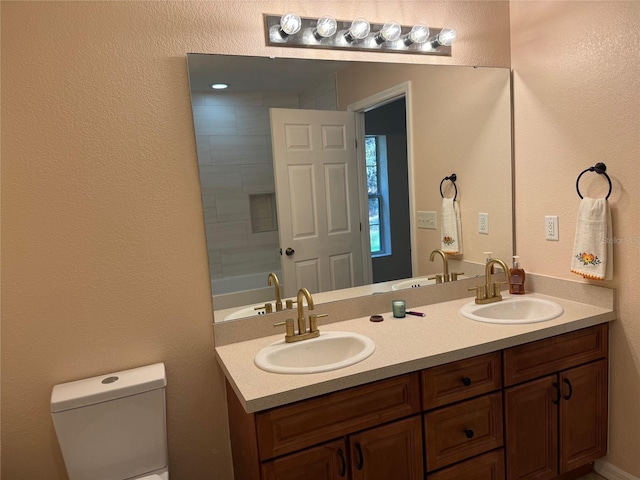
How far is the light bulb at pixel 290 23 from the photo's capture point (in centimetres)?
181

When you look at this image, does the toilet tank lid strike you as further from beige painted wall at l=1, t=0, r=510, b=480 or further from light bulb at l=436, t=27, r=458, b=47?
light bulb at l=436, t=27, r=458, b=47

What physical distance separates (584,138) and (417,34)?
34.7 inches

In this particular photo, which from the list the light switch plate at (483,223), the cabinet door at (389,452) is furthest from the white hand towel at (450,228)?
the cabinet door at (389,452)

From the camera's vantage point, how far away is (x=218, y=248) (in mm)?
1844

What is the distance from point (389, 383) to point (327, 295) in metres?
0.58

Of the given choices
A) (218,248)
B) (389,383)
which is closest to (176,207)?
(218,248)

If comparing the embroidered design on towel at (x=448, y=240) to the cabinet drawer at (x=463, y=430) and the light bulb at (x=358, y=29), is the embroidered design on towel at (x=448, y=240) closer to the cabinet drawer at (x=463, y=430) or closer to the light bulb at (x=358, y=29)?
the cabinet drawer at (x=463, y=430)

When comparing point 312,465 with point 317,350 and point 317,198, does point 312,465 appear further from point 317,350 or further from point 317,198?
point 317,198

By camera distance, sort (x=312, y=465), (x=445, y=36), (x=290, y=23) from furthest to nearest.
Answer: (x=445, y=36) → (x=290, y=23) → (x=312, y=465)

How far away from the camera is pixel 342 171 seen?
209 cm

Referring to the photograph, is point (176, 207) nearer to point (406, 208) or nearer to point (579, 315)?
point (406, 208)

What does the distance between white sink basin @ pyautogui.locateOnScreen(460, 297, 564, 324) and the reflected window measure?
48cm

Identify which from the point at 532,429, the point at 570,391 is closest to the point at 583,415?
the point at 570,391

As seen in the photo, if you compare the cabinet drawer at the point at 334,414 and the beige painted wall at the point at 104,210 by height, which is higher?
the beige painted wall at the point at 104,210
